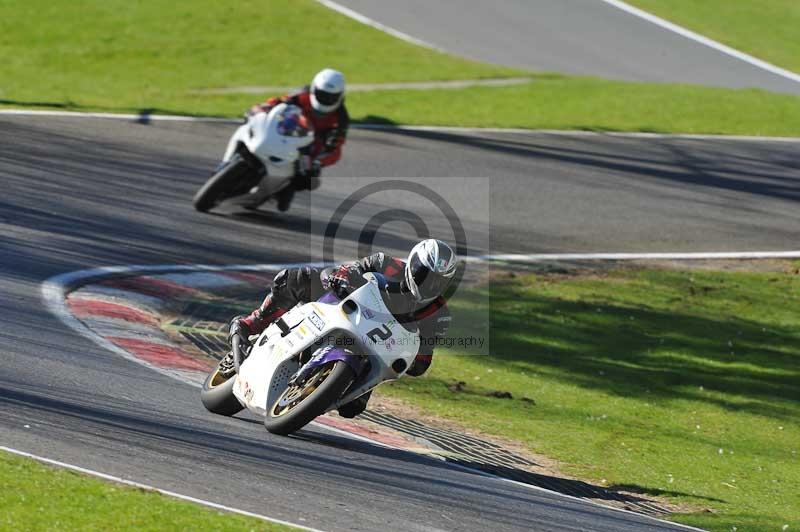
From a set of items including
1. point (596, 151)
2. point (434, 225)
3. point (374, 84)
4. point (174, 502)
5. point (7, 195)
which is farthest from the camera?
point (374, 84)

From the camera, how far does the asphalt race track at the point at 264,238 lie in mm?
7648

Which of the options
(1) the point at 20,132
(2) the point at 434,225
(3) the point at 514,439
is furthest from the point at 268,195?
(3) the point at 514,439

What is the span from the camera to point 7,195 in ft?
52.9

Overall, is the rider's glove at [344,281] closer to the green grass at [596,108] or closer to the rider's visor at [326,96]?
the rider's visor at [326,96]

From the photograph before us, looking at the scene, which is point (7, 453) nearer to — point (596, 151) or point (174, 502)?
point (174, 502)

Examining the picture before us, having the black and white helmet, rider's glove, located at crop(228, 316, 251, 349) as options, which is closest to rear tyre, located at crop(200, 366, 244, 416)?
rider's glove, located at crop(228, 316, 251, 349)

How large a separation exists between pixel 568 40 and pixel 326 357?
87.6 feet

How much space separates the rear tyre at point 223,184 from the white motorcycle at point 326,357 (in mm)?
8033

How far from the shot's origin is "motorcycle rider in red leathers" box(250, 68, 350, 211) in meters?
17.0

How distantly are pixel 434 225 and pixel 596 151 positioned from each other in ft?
19.2

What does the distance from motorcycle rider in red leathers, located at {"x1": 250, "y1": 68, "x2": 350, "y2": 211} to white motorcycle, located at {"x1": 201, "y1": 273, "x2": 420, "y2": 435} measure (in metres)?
8.31

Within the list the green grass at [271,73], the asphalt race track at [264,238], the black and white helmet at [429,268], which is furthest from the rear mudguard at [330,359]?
the green grass at [271,73]

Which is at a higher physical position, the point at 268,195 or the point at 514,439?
the point at 268,195

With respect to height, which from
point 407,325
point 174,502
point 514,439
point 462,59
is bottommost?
point 514,439
